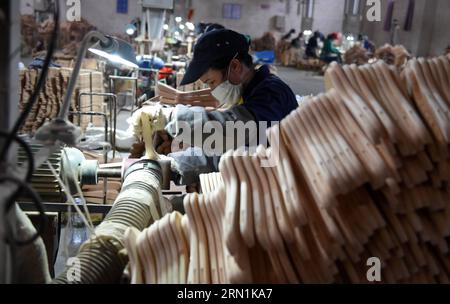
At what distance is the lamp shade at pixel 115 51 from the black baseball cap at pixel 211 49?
0.36 m

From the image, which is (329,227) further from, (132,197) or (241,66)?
(241,66)

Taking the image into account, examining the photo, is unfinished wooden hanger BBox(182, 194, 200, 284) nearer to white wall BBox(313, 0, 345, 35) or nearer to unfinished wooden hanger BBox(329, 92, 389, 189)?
unfinished wooden hanger BBox(329, 92, 389, 189)

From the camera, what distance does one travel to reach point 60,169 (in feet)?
8.59

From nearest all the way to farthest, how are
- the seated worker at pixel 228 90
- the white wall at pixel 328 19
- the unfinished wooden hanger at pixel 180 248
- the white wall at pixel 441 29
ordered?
the unfinished wooden hanger at pixel 180 248 → the seated worker at pixel 228 90 → the white wall at pixel 441 29 → the white wall at pixel 328 19

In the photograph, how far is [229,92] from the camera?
9.71ft

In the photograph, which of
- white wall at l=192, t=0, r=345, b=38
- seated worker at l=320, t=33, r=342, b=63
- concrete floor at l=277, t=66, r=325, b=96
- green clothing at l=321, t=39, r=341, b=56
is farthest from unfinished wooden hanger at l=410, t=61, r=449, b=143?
white wall at l=192, t=0, r=345, b=38

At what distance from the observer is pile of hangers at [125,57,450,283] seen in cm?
130

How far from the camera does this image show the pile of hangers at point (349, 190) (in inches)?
51.3

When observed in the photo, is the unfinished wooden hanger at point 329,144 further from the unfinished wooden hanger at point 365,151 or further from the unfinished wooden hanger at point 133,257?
the unfinished wooden hanger at point 133,257

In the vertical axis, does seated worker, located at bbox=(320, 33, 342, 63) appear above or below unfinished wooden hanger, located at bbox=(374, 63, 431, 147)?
below

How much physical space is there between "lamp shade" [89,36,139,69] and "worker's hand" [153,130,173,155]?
59cm

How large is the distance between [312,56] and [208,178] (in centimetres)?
1598

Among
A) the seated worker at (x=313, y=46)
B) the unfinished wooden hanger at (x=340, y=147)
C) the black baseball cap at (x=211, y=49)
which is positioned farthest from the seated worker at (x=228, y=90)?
the seated worker at (x=313, y=46)

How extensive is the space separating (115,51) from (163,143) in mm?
889
